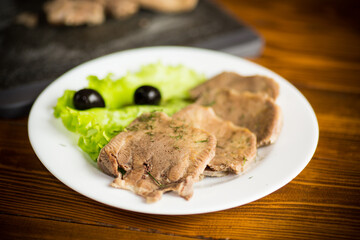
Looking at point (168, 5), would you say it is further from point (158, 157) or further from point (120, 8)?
point (158, 157)

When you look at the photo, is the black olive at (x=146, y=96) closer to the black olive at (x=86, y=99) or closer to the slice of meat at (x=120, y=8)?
the black olive at (x=86, y=99)

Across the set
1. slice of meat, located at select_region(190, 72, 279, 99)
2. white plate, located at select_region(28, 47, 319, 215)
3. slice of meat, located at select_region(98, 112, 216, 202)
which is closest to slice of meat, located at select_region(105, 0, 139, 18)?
white plate, located at select_region(28, 47, 319, 215)

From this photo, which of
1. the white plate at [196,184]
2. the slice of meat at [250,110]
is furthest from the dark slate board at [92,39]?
A: the slice of meat at [250,110]

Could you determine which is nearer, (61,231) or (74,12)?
(61,231)

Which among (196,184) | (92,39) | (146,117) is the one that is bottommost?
(92,39)

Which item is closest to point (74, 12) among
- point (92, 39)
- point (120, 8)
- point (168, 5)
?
point (92, 39)

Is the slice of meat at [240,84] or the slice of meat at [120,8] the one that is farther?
the slice of meat at [120,8]

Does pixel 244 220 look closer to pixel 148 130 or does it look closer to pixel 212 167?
pixel 212 167
